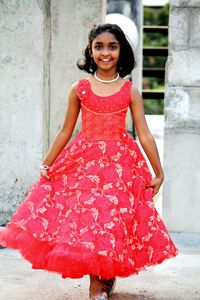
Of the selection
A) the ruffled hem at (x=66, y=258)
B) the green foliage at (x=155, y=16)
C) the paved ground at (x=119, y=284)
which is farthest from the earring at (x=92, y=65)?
the green foliage at (x=155, y=16)

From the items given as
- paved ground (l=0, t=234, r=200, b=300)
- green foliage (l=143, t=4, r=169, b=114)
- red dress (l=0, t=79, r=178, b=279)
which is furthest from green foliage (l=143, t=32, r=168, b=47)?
red dress (l=0, t=79, r=178, b=279)

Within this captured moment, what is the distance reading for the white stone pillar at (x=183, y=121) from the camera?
18.5ft

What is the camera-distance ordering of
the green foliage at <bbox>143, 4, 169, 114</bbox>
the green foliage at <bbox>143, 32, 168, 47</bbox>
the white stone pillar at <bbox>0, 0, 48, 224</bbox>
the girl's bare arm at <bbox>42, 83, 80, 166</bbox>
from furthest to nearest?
the green foliage at <bbox>143, 32, 168, 47</bbox> < the green foliage at <bbox>143, 4, 169, 114</bbox> < the white stone pillar at <bbox>0, 0, 48, 224</bbox> < the girl's bare arm at <bbox>42, 83, 80, 166</bbox>

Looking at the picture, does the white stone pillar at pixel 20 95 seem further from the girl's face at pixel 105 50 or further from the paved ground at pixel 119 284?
the girl's face at pixel 105 50

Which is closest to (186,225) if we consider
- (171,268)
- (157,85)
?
(171,268)

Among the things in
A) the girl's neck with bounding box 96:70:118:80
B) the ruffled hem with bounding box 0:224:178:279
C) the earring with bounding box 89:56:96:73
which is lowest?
the ruffled hem with bounding box 0:224:178:279

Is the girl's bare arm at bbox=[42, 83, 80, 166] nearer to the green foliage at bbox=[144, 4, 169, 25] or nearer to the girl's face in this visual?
the girl's face

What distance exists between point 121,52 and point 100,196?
2.66ft

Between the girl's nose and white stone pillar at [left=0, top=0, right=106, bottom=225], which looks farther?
white stone pillar at [left=0, top=0, right=106, bottom=225]

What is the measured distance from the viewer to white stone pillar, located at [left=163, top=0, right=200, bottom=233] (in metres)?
5.65

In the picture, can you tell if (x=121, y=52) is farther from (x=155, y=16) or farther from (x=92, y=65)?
(x=155, y=16)

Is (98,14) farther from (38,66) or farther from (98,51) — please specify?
(98,51)

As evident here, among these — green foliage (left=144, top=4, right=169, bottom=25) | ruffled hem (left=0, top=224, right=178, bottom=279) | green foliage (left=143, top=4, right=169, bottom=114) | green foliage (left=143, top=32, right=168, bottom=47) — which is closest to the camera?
ruffled hem (left=0, top=224, right=178, bottom=279)

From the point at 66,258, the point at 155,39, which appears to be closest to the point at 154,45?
the point at 155,39
